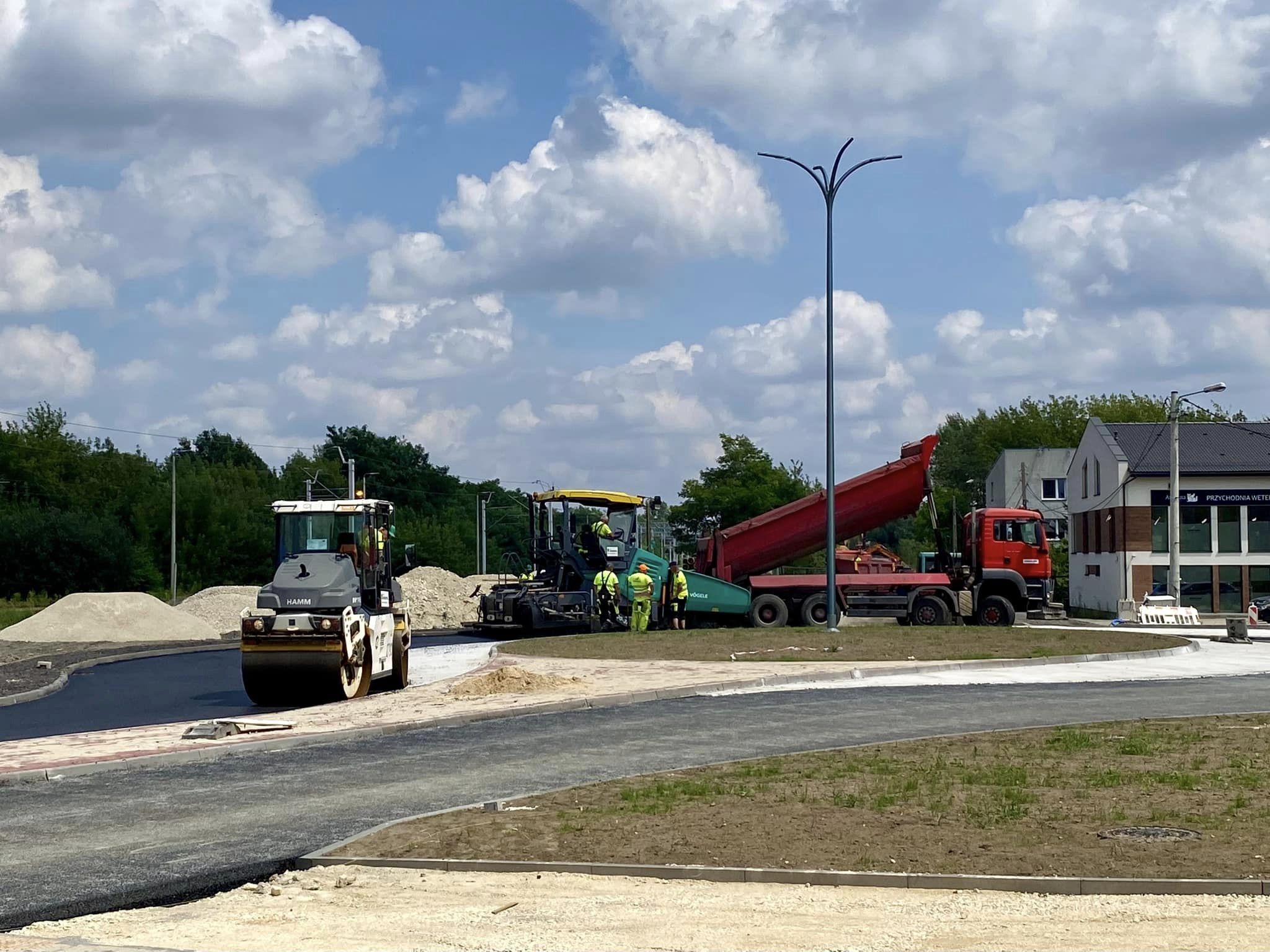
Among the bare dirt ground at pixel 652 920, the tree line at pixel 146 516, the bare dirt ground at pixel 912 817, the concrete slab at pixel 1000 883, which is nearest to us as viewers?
the bare dirt ground at pixel 652 920

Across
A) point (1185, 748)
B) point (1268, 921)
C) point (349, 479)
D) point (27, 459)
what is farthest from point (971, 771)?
point (27, 459)

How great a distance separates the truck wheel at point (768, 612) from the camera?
35.2 metres

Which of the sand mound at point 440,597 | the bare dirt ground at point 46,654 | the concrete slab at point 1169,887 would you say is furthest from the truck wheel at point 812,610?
the concrete slab at point 1169,887

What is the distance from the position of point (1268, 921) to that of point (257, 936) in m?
4.91

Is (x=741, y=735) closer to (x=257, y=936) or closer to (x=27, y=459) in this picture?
(x=257, y=936)

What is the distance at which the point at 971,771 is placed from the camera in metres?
11.9

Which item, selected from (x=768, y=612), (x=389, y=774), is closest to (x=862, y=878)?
(x=389, y=774)

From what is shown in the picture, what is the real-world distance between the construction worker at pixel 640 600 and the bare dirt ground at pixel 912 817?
63.3ft

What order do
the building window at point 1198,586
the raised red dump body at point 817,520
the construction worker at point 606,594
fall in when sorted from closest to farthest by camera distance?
the construction worker at point 606,594 → the raised red dump body at point 817,520 → the building window at point 1198,586

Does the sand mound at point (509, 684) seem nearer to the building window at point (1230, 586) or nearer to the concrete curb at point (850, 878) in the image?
the concrete curb at point (850, 878)

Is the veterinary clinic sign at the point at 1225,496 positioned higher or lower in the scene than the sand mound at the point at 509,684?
higher

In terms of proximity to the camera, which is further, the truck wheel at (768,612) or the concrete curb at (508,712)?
the truck wheel at (768,612)

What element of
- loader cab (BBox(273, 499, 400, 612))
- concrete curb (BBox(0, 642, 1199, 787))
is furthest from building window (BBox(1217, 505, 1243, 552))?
loader cab (BBox(273, 499, 400, 612))

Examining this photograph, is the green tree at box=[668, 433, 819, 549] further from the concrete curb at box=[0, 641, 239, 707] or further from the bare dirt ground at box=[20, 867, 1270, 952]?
the bare dirt ground at box=[20, 867, 1270, 952]
